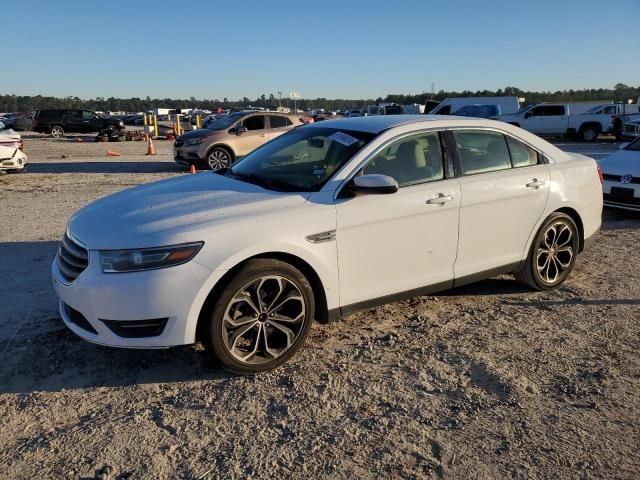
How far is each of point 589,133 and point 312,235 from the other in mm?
27056

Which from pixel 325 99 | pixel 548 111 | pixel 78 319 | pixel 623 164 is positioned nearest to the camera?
pixel 78 319

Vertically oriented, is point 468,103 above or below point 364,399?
above

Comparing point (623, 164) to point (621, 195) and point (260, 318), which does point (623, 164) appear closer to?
point (621, 195)

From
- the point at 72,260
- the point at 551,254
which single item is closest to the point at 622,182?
the point at 551,254

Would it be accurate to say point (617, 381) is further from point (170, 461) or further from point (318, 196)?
point (170, 461)

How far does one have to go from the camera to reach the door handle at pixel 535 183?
4.70 meters

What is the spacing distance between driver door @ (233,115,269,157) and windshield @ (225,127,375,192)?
990 cm

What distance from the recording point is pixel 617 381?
3.44 m

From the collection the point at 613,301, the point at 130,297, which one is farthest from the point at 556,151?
the point at 130,297

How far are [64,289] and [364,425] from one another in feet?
6.76

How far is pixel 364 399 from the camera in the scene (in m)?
3.27

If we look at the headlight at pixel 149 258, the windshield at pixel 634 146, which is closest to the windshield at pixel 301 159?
the headlight at pixel 149 258

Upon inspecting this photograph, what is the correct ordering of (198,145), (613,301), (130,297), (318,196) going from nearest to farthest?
(130,297)
(318,196)
(613,301)
(198,145)

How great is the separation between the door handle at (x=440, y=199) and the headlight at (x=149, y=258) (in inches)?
72.5
